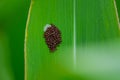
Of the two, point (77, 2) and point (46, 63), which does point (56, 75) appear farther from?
A: point (77, 2)

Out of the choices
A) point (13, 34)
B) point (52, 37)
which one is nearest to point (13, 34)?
point (13, 34)

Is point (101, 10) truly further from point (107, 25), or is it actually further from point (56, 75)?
point (56, 75)

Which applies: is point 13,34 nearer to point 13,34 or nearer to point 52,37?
point 13,34

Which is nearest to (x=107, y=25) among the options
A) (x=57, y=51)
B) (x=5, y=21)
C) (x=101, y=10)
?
(x=101, y=10)

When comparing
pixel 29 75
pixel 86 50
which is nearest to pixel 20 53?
pixel 29 75

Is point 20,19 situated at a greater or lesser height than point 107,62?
greater
